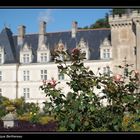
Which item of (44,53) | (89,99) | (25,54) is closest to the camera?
(89,99)

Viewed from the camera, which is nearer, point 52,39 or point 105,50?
point 52,39

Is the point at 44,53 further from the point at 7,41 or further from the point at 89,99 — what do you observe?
the point at 89,99

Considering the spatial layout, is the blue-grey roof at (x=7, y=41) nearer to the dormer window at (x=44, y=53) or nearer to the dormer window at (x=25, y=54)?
the dormer window at (x=25, y=54)

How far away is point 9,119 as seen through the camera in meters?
3.71

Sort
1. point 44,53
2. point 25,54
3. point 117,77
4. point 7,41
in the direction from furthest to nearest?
point 44,53 → point 25,54 → point 7,41 → point 117,77

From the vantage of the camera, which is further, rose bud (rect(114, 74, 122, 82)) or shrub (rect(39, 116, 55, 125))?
rose bud (rect(114, 74, 122, 82))

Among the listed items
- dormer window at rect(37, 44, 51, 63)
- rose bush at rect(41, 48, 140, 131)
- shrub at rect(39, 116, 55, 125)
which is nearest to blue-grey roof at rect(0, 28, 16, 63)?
dormer window at rect(37, 44, 51, 63)

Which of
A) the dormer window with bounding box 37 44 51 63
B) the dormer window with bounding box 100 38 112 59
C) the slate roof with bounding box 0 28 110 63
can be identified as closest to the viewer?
the slate roof with bounding box 0 28 110 63

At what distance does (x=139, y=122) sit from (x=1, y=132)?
128 cm

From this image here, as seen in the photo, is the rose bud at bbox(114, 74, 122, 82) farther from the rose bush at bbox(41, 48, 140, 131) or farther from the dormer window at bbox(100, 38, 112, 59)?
the dormer window at bbox(100, 38, 112, 59)

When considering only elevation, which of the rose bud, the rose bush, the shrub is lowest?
the shrub

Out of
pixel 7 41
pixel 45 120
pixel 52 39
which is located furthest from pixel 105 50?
pixel 45 120

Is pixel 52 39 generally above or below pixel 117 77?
above

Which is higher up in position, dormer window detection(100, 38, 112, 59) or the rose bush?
dormer window detection(100, 38, 112, 59)
